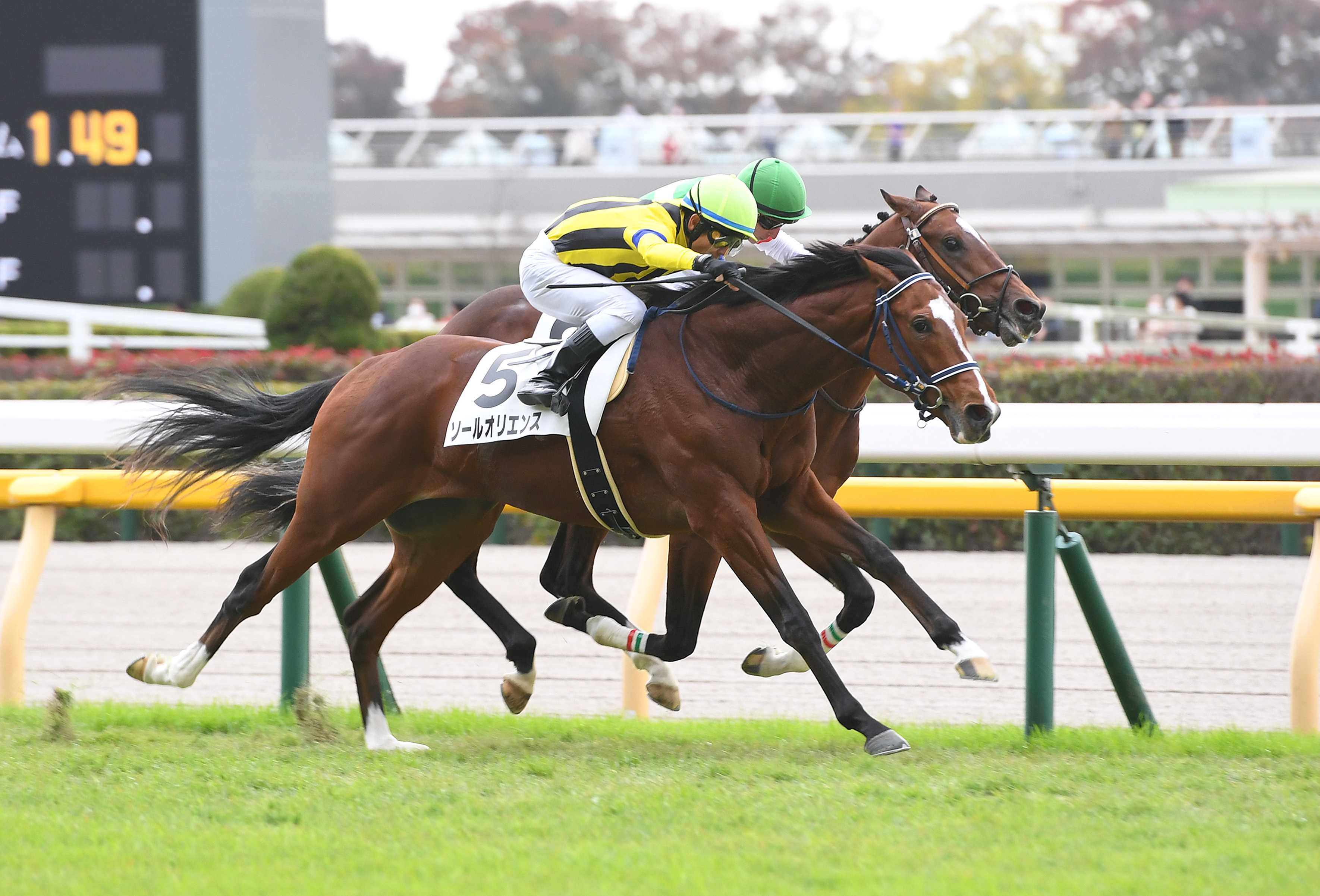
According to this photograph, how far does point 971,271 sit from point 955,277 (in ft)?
0.16

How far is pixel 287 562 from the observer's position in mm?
4398

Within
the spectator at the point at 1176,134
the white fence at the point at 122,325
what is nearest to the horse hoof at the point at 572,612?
the white fence at the point at 122,325

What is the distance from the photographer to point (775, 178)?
4.94 metres

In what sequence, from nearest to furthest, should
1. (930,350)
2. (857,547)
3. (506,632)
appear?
(930,350)
(857,547)
(506,632)

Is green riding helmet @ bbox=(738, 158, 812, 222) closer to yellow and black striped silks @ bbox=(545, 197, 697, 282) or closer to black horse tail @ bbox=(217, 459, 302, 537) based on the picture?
yellow and black striped silks @ bbox=(545, 197, 697, 282)

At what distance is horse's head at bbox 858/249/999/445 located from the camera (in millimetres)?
3818

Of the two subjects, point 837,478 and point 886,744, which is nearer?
point 886,744

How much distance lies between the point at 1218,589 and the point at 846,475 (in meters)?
2.95

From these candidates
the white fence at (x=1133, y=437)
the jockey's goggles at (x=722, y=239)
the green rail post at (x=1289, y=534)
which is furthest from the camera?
the green rail post at (x=1289, y=534)

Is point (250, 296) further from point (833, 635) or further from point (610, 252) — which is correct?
point (833, 635)

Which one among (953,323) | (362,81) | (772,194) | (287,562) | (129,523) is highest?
(362,81)

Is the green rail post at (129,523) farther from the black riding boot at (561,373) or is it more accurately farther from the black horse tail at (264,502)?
the black riding boot at (561,373)

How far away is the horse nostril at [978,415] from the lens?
12.4ft

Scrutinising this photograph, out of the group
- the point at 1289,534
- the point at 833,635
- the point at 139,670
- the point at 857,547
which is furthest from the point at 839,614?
the point at 1289,534
